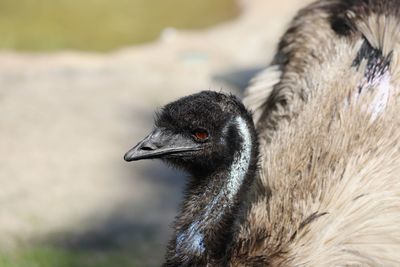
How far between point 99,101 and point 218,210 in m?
4.62

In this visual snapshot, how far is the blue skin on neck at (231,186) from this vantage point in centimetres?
302

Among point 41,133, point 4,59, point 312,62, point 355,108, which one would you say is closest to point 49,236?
point 41,133

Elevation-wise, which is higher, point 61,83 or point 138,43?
point 138,43

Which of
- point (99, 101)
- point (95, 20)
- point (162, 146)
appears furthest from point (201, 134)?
point (95, 20)

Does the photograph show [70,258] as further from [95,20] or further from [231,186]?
[95,20]

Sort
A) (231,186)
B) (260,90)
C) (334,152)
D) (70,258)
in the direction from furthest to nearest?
(70,258) < (260,90) < (334,152) < (231,186)

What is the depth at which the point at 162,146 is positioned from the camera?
9.98 feet

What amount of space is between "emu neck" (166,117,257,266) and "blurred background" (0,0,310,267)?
2.01 metres

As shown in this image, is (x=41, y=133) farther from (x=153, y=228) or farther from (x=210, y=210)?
(x=210, y=210)

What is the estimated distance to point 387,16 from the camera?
3.87 meters

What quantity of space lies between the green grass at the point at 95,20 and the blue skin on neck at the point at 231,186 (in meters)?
7.55

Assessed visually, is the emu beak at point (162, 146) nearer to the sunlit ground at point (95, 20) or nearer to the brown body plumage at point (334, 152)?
the brown body plumage at point (334, 152)

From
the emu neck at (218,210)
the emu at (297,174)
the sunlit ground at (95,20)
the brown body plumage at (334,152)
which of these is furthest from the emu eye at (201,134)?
the sunlit ground at (95,20)

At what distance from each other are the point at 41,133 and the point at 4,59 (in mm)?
2895
